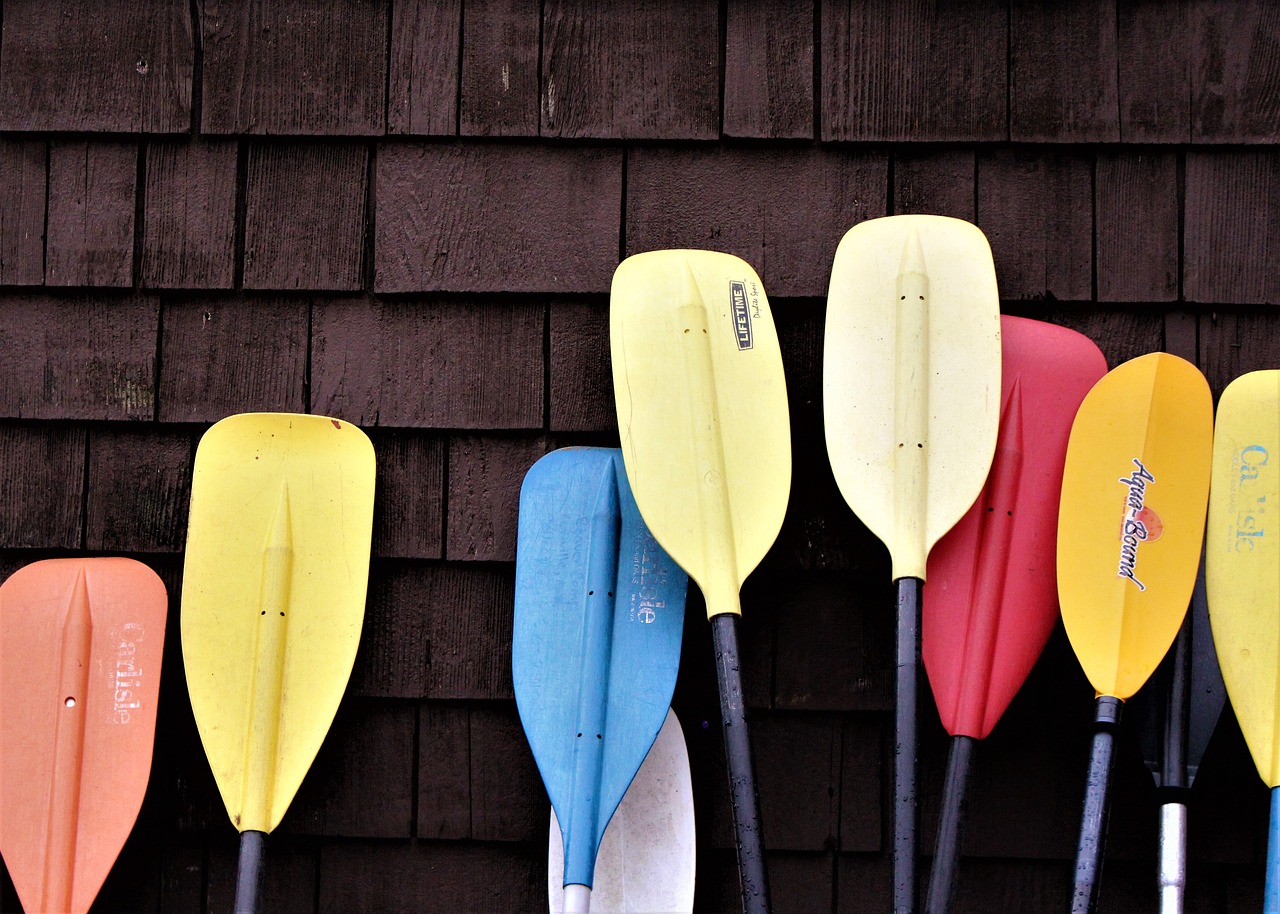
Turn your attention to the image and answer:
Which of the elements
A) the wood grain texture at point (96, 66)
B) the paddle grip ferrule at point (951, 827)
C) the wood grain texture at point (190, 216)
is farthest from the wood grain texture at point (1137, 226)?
the wood grain texture at point (96, 66)

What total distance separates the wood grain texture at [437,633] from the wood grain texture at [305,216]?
0.56 meters

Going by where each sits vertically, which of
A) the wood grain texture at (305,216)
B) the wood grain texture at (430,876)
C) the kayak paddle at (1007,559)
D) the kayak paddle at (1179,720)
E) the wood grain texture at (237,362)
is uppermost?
the wood grain texture at (305,216)

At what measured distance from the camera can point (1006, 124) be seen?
2.23 m

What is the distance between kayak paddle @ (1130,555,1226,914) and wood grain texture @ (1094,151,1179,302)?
0.40m

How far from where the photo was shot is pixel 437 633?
221 cm

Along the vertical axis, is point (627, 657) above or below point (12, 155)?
below

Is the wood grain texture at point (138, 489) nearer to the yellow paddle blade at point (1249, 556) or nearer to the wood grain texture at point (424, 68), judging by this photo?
the wood grain texture at point (424, 68)

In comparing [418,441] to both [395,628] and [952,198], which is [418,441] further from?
[952,198]

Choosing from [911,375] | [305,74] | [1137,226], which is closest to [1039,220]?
[1137,226]

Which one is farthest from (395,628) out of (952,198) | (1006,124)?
(1006,124)

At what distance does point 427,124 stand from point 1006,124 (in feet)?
3.51

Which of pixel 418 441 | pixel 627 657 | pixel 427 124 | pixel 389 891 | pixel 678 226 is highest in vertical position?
pixel 427 124

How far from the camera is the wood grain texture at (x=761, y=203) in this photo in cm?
224

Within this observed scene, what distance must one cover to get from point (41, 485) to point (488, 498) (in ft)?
2.72
